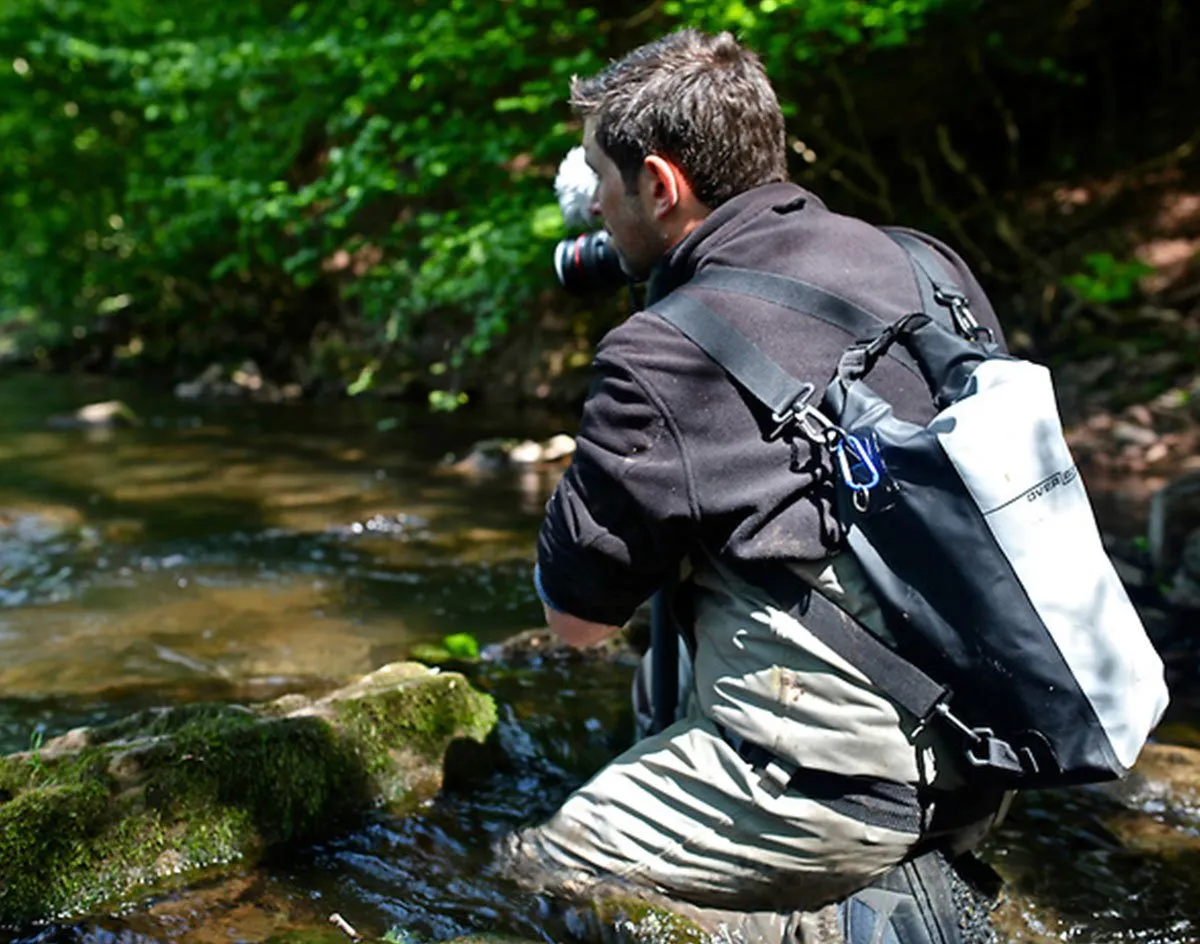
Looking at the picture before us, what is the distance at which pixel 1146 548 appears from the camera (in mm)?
5211

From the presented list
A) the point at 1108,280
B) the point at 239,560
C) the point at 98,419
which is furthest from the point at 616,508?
the point at 98,419

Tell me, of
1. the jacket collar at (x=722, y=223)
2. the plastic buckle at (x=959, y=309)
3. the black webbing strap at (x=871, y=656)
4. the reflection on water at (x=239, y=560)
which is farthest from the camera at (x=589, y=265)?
the reflection on water at (x=239, y=560)

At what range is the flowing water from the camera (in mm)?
2602

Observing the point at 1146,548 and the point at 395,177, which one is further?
the point at 395,177

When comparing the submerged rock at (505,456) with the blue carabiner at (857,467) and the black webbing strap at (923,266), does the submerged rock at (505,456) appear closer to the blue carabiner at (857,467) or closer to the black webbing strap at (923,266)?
the black webbing strap at (923,266)

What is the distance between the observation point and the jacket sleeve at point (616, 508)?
1.96m

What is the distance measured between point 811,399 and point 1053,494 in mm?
446

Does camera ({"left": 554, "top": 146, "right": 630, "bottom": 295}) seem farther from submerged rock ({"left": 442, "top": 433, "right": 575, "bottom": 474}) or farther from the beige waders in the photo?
submerged rock ({"left": 442, "top": 433, "right": 575, "bottom": 474})

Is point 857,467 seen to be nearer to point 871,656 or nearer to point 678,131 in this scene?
point 871,656

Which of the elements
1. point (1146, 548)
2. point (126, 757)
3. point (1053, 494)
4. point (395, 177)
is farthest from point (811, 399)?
point (395, 177)

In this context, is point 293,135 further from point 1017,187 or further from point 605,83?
point 605,83

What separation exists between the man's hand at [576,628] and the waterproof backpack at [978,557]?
1.58ft

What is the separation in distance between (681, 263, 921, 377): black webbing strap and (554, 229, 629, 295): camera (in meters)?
0.58

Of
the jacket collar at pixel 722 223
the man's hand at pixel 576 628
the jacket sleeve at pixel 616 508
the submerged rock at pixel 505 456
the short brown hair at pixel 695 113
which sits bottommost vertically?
the submerged rock at pixel 505 456
